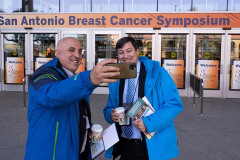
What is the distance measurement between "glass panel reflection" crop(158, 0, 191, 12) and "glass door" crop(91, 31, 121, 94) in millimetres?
1993

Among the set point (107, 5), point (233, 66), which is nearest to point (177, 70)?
point (233, 66)

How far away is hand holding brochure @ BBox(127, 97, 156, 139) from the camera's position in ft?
6.82

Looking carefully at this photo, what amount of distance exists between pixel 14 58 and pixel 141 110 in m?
8.97

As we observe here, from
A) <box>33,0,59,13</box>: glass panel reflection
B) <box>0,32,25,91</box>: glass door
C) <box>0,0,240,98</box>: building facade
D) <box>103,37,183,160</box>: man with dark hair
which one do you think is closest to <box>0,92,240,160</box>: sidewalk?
<box>0,0,240,98</box>: building facade

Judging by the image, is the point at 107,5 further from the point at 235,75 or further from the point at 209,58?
the point at 235,75

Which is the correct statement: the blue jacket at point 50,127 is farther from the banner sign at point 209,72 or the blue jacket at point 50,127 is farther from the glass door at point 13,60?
the glass door at point 13,60

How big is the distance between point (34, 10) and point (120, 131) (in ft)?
28.9

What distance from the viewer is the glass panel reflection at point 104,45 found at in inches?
373

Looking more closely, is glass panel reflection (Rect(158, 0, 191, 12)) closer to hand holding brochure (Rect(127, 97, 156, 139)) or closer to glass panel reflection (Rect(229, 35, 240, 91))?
glass panel reflection (Rect(229, 35, 240, 91))

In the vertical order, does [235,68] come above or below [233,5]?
below

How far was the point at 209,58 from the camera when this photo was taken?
9.15 m

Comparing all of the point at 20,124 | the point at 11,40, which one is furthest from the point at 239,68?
the point at 11,40

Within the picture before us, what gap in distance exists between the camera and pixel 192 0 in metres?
9.44

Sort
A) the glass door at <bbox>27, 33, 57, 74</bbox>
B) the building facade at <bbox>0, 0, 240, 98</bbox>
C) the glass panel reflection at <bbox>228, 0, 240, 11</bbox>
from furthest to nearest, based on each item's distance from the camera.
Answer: the glass door at <bbox>27, 33, 57, 74</bbox> → the glass panel reflection at <bbox>228, 0, 240, 11</bbox> → the building facade at <bbox>0, 0, 240, 98</bbox>
